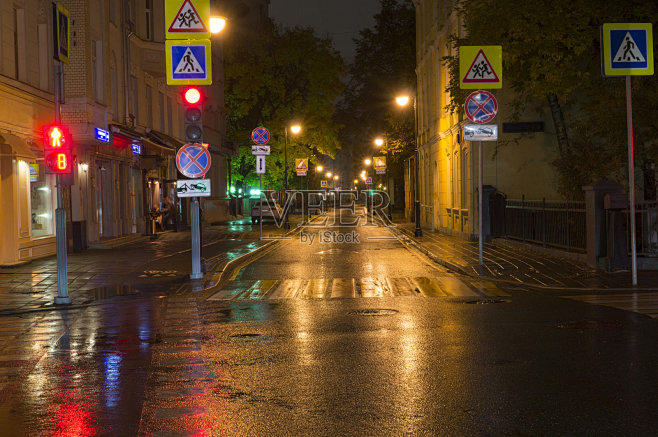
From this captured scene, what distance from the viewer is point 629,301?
1168 cm

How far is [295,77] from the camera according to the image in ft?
189

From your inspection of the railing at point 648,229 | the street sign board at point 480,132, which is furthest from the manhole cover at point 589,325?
the street sign board at point 480,132

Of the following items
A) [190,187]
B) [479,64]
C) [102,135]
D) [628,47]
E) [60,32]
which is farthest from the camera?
[102,135]

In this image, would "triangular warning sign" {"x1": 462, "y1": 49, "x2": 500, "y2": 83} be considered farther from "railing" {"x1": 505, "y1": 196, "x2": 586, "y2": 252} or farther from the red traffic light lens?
the red traffic light lens

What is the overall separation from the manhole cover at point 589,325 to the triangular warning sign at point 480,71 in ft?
27.3

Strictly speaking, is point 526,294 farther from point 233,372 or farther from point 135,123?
point 135,123

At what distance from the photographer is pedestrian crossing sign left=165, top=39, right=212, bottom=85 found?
52.0ft

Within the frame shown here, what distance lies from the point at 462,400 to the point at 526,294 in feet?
23.4

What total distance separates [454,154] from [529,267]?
13830mm

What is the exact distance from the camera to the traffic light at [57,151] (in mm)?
12984

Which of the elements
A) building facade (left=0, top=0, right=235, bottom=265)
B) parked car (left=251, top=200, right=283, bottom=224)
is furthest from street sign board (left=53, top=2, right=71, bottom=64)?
parked car (left=251, top=200, right=283, bottom=224)

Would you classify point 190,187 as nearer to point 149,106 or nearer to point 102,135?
point 102,135

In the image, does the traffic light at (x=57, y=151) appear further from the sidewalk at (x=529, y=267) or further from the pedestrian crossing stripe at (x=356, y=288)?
the sidewalk at (x=529, y=267)

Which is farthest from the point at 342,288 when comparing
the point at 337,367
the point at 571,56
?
the point at 571,56
